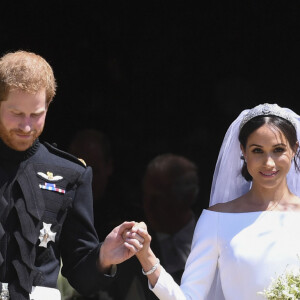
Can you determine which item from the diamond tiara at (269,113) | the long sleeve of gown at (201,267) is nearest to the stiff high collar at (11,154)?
the long sleeve of gown at (201,267)

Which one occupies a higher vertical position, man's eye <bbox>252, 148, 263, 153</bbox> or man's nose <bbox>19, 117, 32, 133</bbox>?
man's eye <bbox>252, 148, 263, 153</bbox>

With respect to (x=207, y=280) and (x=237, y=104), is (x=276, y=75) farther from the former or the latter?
(x=207, y=280)

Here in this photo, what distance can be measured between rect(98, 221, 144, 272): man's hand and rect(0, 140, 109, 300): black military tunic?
0.04 m

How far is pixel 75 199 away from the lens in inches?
180

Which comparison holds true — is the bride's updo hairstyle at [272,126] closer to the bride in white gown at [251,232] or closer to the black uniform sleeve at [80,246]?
the bride in white gown at [251,232]

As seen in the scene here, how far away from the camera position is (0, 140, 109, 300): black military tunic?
4.38 metres

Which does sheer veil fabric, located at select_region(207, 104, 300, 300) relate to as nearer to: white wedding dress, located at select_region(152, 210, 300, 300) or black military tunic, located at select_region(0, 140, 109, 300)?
white wedding dress, located at select_region(152, 210, 300, 300)

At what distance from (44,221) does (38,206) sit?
71 millimetres

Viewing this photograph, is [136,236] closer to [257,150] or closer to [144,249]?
[144,249]

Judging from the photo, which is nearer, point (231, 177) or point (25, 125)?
point (25, 125)

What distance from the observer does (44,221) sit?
4484 millimetres

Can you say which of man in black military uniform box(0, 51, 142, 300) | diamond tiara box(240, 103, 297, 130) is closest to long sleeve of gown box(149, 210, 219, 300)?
man in black military uniform box(0, 51, 142, 300)

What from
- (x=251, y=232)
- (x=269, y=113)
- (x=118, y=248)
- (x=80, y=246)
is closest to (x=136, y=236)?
(x=118, y=248)

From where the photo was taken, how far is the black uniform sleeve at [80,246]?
4.52 metres
